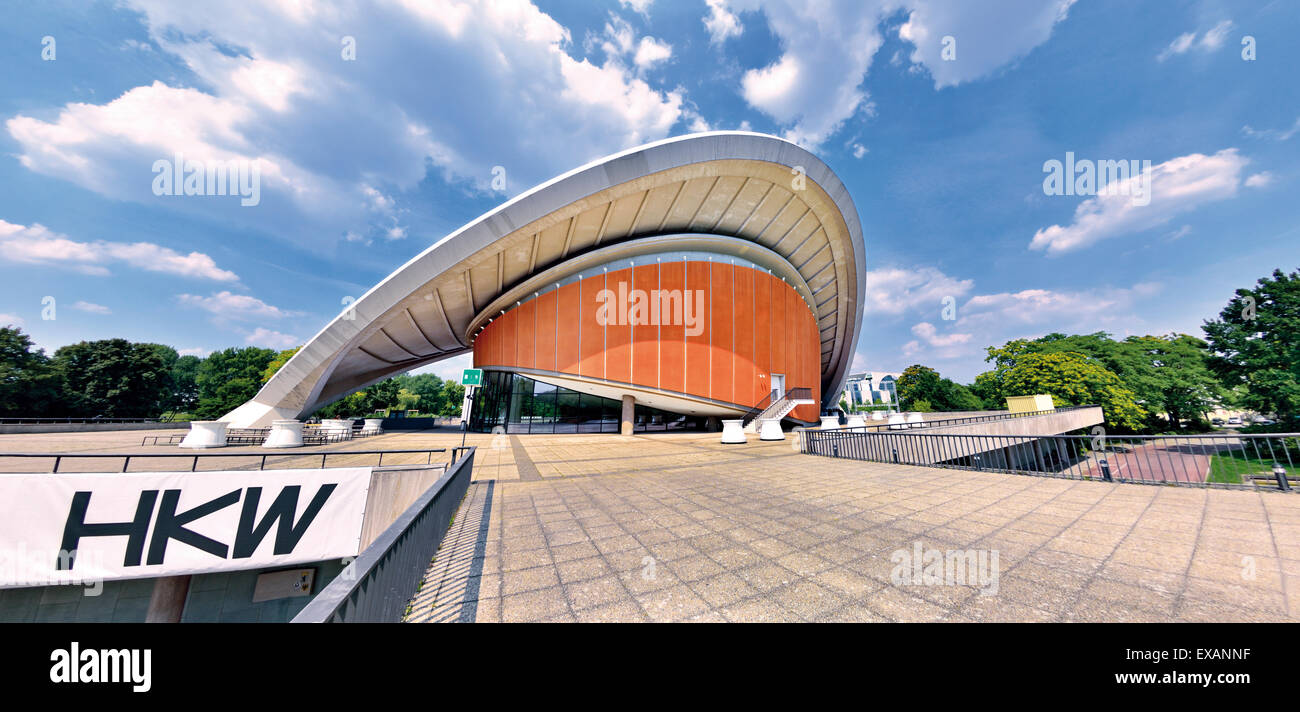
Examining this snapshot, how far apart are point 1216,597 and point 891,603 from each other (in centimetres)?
265

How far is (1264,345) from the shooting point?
76.9 feet

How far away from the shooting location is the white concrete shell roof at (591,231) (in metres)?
16.5

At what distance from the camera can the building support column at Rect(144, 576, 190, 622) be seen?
7.50 m

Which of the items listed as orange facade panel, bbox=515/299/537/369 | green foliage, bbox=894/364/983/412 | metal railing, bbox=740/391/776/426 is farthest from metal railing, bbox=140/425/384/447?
green foliage, bbox=894/364/983/412

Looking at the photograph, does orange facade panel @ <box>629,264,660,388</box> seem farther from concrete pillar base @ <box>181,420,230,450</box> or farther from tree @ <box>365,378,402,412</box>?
tree @ <box>365,378,402,412</box>

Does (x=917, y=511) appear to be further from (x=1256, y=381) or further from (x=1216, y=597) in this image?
(x=1256, y=381)

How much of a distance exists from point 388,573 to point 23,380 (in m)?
54.1

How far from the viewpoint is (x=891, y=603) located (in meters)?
3.15

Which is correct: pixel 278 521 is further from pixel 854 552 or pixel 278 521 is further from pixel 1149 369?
pixel 1149 369

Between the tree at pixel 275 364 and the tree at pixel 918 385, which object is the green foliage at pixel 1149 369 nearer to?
the tree at pixel 918 385

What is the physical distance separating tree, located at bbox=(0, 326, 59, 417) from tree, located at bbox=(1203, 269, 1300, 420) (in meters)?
83.2

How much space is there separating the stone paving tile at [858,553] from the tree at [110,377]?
53545 mm

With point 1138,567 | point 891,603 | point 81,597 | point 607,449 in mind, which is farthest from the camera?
point 607,449
